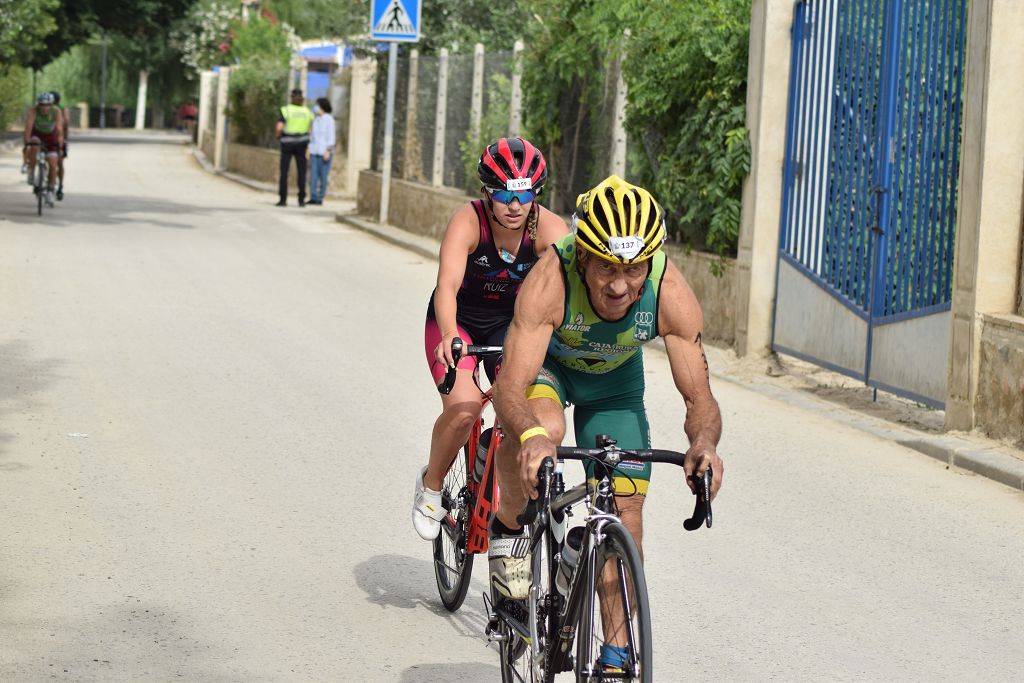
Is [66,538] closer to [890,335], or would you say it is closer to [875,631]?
[875,631]

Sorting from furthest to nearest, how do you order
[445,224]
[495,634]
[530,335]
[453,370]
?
[445,224]
[453,370]
[495,634]
[530,335]

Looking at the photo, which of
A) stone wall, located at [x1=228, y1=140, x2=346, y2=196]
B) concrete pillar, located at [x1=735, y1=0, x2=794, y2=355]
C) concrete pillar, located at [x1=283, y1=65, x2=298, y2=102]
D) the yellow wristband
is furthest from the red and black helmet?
concrete pillar, located at [x1=283, y1=65, x2=298, y2=102]

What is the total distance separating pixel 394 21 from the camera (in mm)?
21844

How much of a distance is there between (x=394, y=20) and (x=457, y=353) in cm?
1699

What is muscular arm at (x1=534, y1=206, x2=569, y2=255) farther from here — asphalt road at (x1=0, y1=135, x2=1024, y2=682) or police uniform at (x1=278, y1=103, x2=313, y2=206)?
police uniform at (x1=278, y1=103, x2=313, y2=206)

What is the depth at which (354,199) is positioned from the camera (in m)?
31.1

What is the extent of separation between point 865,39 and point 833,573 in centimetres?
553

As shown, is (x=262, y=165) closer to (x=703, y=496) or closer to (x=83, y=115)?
(x=703, y=496)

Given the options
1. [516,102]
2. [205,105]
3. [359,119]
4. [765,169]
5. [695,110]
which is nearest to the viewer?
[765,169]


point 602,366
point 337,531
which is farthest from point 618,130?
point 602,366

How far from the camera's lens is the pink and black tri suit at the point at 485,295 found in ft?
19.9

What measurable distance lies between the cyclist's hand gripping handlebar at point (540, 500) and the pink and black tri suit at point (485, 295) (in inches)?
49.3

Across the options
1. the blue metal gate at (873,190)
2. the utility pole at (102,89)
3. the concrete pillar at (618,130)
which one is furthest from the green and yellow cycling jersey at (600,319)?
the utility pole at (102,89)

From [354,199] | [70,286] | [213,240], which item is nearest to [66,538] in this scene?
[70,286]
